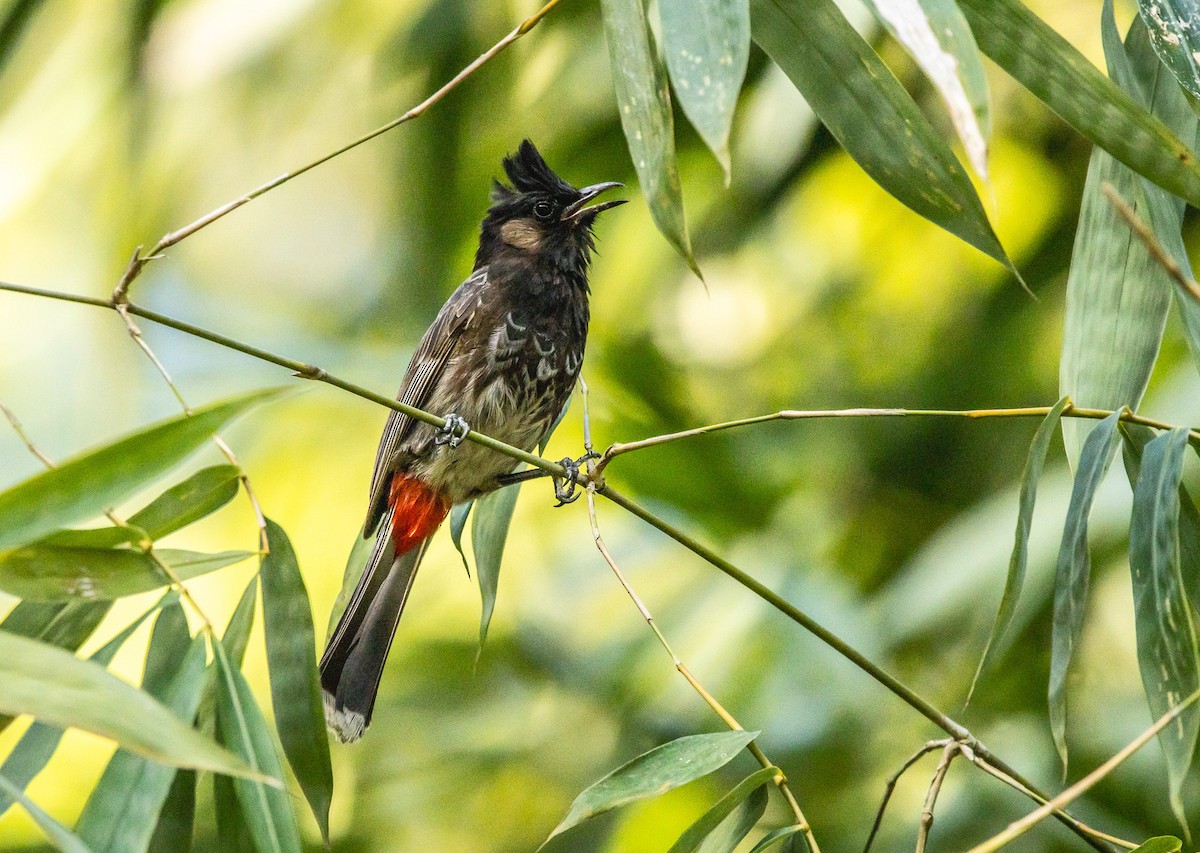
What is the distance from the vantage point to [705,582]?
4281mm

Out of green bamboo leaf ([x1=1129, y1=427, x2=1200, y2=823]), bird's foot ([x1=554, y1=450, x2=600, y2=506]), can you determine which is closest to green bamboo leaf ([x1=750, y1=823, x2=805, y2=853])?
green bamboo leaf ([x1=1129, y1=427, x2=1200, y2=823])

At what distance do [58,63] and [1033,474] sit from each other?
3.76 meters

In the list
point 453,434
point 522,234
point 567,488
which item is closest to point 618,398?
point 522,234

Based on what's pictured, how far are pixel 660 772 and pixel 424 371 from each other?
1.57 metres

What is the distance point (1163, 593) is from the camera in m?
1.45

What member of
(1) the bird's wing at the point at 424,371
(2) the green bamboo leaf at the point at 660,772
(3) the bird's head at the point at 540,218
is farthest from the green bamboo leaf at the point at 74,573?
(3) the bird's head at the point at 540,218

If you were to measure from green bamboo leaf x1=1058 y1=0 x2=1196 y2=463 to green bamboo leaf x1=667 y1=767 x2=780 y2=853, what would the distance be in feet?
2.13

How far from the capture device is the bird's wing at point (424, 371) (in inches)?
108

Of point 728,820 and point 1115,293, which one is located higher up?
point 1115,293

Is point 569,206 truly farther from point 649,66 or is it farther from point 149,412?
point 149,412

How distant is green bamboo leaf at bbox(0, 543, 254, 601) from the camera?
125 cm

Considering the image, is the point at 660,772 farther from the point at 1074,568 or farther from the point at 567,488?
the point at 567,488

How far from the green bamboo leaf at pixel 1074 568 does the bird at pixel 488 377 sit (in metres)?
1.33

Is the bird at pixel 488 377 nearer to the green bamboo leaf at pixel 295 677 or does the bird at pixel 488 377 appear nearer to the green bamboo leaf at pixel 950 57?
the green bamboo leaf at pixel 295 677
